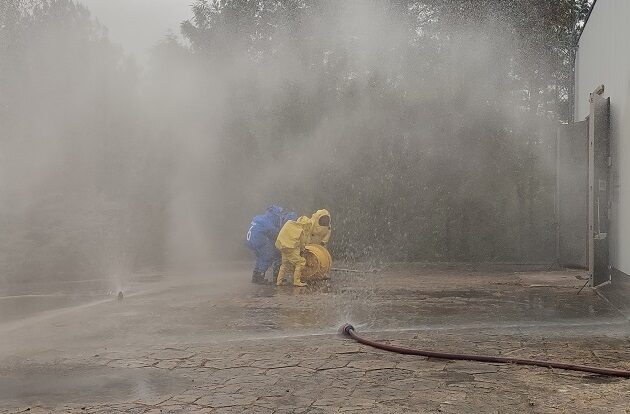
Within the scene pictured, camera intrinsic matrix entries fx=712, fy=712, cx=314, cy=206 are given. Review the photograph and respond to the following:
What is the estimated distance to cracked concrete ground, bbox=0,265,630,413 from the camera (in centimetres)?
432

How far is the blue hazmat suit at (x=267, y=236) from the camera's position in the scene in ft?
37.5

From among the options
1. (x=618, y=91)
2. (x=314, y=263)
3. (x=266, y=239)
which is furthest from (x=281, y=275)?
(x=618, y=91)

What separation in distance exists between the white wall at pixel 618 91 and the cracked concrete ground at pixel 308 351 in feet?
2.87

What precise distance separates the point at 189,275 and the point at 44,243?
5.50m

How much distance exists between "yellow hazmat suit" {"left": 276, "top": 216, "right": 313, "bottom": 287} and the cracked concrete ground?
2.09ft

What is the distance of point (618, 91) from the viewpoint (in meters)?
9.12

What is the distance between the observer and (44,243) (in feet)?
56.0

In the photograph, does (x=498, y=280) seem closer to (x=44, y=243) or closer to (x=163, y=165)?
(x=163, y=165)

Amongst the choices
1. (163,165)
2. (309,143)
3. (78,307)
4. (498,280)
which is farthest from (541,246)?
(78,307)

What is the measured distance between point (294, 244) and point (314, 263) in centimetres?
81

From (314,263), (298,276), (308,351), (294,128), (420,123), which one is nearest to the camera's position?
(308,351)

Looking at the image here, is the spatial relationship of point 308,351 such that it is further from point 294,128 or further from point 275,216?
point 294,128

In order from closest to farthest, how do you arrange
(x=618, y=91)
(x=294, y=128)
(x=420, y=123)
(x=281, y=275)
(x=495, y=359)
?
(x=495, y=359)
(x=618, y=91)
(x=281, y=275)
(x=420, y=123)
(x=294, y=128)

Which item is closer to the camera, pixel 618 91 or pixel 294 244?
pixel 618 91
